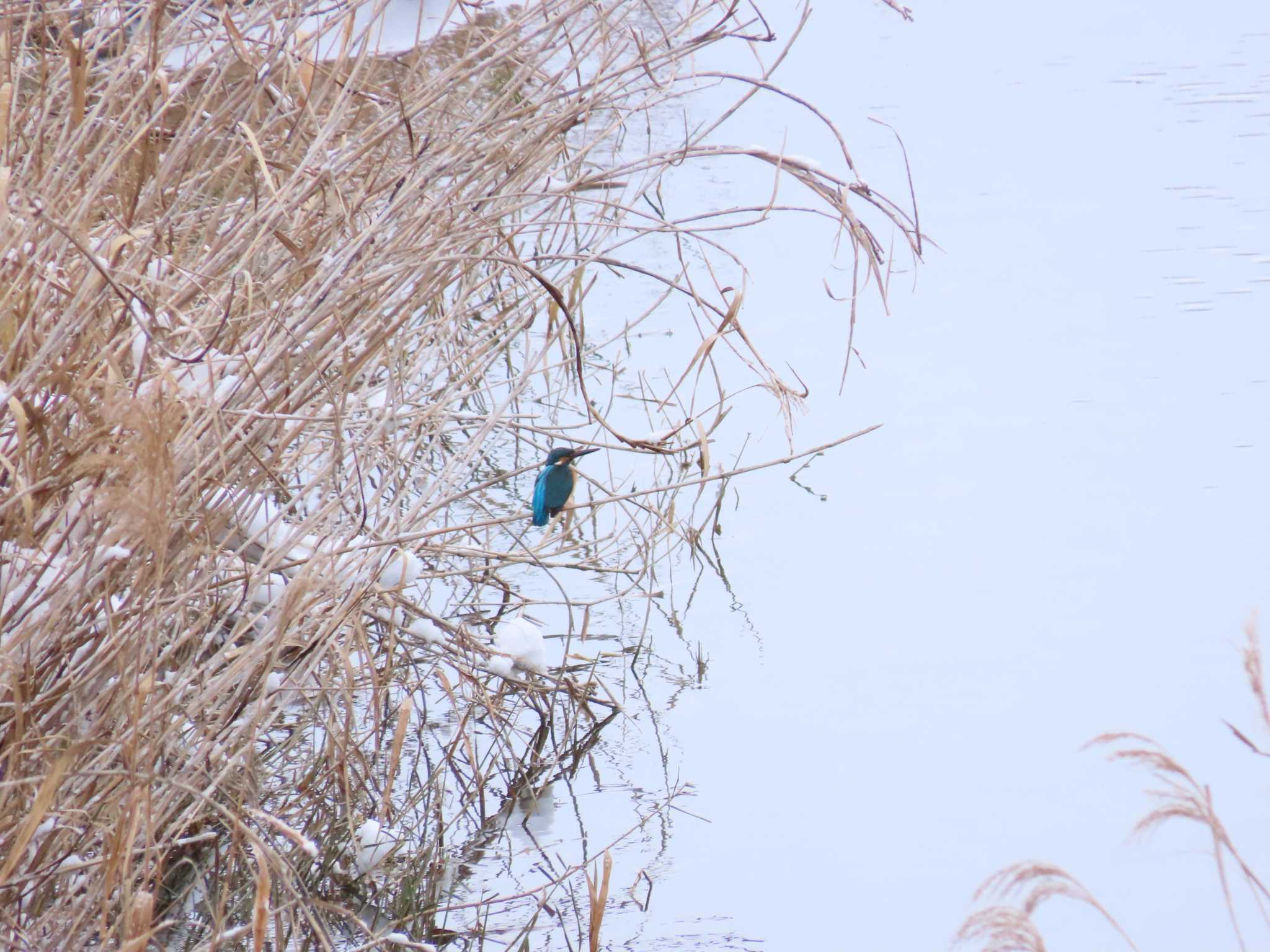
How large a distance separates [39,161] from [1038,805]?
7.00 feet

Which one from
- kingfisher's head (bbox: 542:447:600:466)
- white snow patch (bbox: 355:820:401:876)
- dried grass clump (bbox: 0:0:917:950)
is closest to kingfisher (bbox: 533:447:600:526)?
kingfisher's head (bbox: 542:447:600:466)

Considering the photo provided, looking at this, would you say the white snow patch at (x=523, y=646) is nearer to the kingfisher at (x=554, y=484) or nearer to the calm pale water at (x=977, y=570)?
the kingfisher at (x=554, y=484)

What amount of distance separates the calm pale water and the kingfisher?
0.57m

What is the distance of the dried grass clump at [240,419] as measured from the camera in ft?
5.59

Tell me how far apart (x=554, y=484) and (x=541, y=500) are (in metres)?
0.04

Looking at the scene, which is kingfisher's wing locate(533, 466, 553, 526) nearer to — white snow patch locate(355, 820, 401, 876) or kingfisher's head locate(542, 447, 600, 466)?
kingfisher's head locate(542, 447, 600, 466)

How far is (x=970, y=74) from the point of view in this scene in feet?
27.5

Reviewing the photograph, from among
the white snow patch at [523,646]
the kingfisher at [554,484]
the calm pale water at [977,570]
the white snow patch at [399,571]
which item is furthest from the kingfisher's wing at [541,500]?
the calm pale water at [977,570]

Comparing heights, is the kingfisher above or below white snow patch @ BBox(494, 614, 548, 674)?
above

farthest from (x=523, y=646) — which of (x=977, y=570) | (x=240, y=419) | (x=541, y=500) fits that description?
(x=977, y=570)

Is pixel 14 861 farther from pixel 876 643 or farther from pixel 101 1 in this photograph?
pixel 876 643

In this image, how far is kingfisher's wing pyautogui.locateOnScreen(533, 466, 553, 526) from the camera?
293 centimetres

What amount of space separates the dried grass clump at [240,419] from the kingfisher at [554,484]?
14 cm

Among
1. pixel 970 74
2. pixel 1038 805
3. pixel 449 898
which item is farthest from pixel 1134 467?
pixel 970 74
